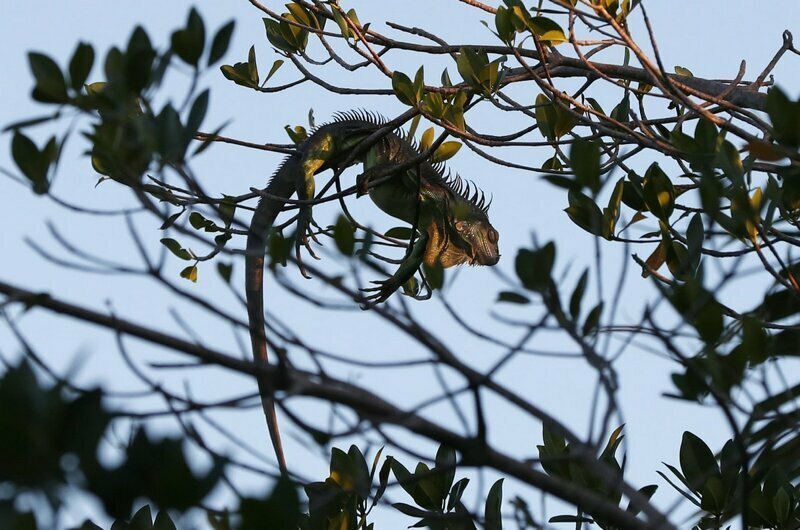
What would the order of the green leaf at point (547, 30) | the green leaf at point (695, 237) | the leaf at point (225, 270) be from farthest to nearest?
the green leaf at point (547, 30) < the green leaf at point (695, 237) < the leaf at point (225, 270)

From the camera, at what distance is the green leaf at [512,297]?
238 cm

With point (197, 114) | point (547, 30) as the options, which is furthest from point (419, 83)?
point (197, 114)

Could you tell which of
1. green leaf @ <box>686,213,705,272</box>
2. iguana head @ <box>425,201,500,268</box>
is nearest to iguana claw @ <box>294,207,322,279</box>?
iguana head @ <box>425,201,500,268</box>

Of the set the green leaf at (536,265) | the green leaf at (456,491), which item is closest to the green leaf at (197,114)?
the green leaf at (536,265)

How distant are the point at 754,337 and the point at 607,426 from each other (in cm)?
41

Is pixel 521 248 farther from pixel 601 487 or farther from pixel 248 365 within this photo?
pixel 601 487

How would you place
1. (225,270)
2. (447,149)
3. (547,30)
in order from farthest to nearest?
(447,149), (547,30), (225,270)

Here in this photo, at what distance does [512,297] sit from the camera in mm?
2389

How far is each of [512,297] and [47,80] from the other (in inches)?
39.5

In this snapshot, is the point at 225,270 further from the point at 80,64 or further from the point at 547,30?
the point at 547,30

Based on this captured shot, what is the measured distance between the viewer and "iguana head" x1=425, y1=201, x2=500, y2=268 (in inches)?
265

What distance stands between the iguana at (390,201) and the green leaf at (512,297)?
2324 mm

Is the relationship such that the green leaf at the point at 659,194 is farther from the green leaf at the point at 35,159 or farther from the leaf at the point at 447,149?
the green leaf at the point at 35,159

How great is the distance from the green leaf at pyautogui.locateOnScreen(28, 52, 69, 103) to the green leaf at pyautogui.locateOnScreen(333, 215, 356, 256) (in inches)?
23.3
